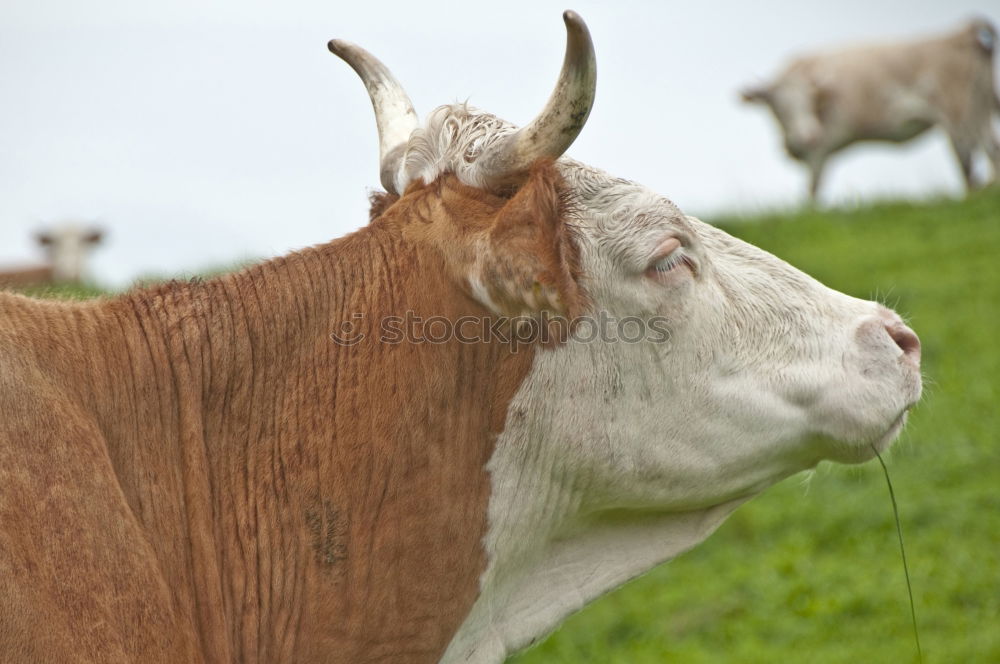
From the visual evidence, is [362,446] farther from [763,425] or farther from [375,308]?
Answer: [763,425]

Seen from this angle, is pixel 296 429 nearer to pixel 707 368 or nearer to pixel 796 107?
pixel 707 368

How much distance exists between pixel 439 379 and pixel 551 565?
30.9 inches

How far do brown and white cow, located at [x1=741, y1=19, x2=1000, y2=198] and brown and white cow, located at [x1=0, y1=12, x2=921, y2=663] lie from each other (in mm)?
19172

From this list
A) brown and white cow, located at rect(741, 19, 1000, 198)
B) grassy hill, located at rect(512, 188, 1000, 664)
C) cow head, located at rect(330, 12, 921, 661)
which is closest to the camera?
cow head, located at rect(330, 12, 921, 661)

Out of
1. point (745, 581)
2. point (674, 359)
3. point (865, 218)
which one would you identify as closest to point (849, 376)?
point (674, 359)

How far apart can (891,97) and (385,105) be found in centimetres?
2123

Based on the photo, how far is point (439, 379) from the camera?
144 inches

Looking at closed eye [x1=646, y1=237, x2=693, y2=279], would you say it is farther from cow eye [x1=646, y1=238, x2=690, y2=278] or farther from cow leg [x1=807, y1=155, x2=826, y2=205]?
cow leg [x1=807, y1=155, x2=826, y2=205]

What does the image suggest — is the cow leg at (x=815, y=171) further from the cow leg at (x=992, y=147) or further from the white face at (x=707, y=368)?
the white face at (x=707, y=368)

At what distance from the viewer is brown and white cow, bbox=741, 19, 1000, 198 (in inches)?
894

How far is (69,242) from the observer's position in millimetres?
24125

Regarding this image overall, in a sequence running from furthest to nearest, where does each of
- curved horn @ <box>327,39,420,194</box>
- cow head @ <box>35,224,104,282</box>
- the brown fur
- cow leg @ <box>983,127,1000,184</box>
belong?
cow head @ <box>35,224,104,282</box>, cow leg @ <box>983,127,1000,184</box>, curved horn @ <box>327,39,420,194</box>, the brown fur

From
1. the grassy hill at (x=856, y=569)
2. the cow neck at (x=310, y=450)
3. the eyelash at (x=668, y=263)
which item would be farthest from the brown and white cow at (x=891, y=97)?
the cow neck at (x=310, y=450)

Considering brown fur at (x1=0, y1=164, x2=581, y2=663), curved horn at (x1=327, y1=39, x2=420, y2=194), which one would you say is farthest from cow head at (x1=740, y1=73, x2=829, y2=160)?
brown fur at (x1=0, y1=164, x2=581, y2=663)
